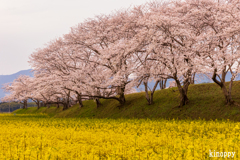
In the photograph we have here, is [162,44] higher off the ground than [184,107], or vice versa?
[162,44]

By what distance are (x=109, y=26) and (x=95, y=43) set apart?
2940 millimetres

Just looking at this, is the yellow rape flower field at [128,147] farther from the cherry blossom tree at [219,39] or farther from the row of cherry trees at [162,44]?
the row of cherry trees at [162,44]

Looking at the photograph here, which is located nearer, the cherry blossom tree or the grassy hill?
the cherry blossom tree

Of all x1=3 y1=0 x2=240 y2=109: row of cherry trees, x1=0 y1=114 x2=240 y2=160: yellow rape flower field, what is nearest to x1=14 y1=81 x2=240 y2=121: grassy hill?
x1=3 y1=0 x2=240 y2=109: row of cherry trees

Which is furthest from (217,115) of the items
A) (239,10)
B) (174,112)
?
(239,10)

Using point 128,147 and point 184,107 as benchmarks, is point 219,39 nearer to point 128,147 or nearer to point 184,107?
point 184,107

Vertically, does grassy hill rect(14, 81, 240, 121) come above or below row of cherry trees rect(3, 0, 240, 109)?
below

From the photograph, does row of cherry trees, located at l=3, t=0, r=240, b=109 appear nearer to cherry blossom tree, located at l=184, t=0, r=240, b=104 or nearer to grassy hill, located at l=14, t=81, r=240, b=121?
cherry blossom tree, located at l=184, t=0, r=240, b=104

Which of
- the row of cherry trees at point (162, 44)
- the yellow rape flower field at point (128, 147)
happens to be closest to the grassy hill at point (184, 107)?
the row of cherry trees at point (162, 44)

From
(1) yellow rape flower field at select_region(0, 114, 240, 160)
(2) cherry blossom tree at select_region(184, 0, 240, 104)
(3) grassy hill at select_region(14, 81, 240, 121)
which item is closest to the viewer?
(1) yellow rape flower field at select_region(0, 114, 240, 160)

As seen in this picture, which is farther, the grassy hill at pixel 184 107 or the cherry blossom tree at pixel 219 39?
the grassy hill at pixel 184 107

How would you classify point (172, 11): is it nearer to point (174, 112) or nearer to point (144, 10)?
point (144, 10)

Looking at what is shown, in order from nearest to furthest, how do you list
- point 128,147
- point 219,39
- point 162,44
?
point 128,147 < point 219,39 < point 162,44

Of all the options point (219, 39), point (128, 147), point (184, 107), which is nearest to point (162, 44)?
point (219, 39)
